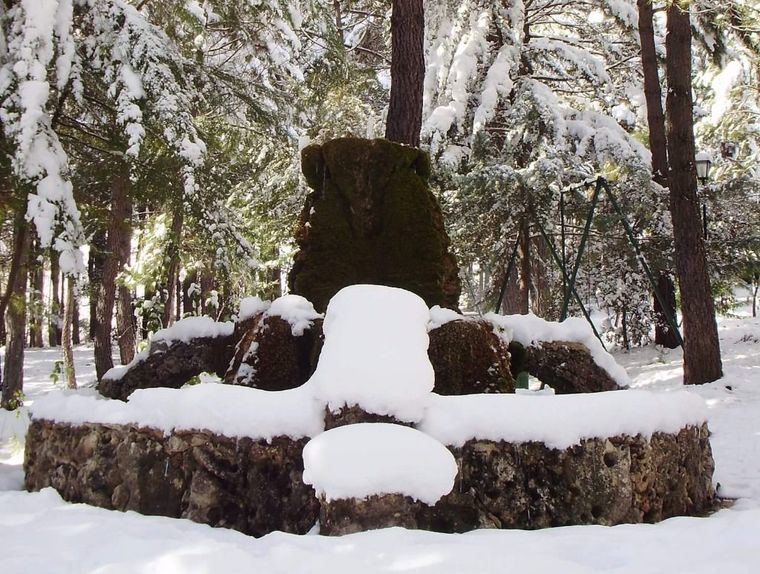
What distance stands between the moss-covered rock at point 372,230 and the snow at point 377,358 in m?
1.66

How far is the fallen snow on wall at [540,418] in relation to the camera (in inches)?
125

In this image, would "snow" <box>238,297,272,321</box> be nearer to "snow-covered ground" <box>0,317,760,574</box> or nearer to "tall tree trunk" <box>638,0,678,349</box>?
"snow-covered ground" <box>0,317,760,574</box>

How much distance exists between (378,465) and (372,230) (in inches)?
120

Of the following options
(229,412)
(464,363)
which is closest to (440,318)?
(464,363)

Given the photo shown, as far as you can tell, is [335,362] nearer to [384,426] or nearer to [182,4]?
Result: [384,426]

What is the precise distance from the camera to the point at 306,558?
2.39m

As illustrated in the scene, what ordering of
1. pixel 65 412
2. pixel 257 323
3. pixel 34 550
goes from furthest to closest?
pixel 257 323
pixel 65 412
pixel 34 550

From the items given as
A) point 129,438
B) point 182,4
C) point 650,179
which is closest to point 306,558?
point 129,438

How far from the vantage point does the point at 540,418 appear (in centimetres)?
322

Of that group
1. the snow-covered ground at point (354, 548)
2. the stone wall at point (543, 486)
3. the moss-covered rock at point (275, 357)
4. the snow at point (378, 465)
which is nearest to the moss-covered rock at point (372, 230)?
the moss-covered rock at point (275, 357)

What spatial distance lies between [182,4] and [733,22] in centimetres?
975

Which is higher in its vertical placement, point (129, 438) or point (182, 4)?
point (182, 4)

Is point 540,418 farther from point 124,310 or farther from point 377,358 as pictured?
point 124,310

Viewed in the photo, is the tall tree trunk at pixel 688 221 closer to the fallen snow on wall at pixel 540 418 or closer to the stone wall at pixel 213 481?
the fallen snow on wall at pixel 540 418
